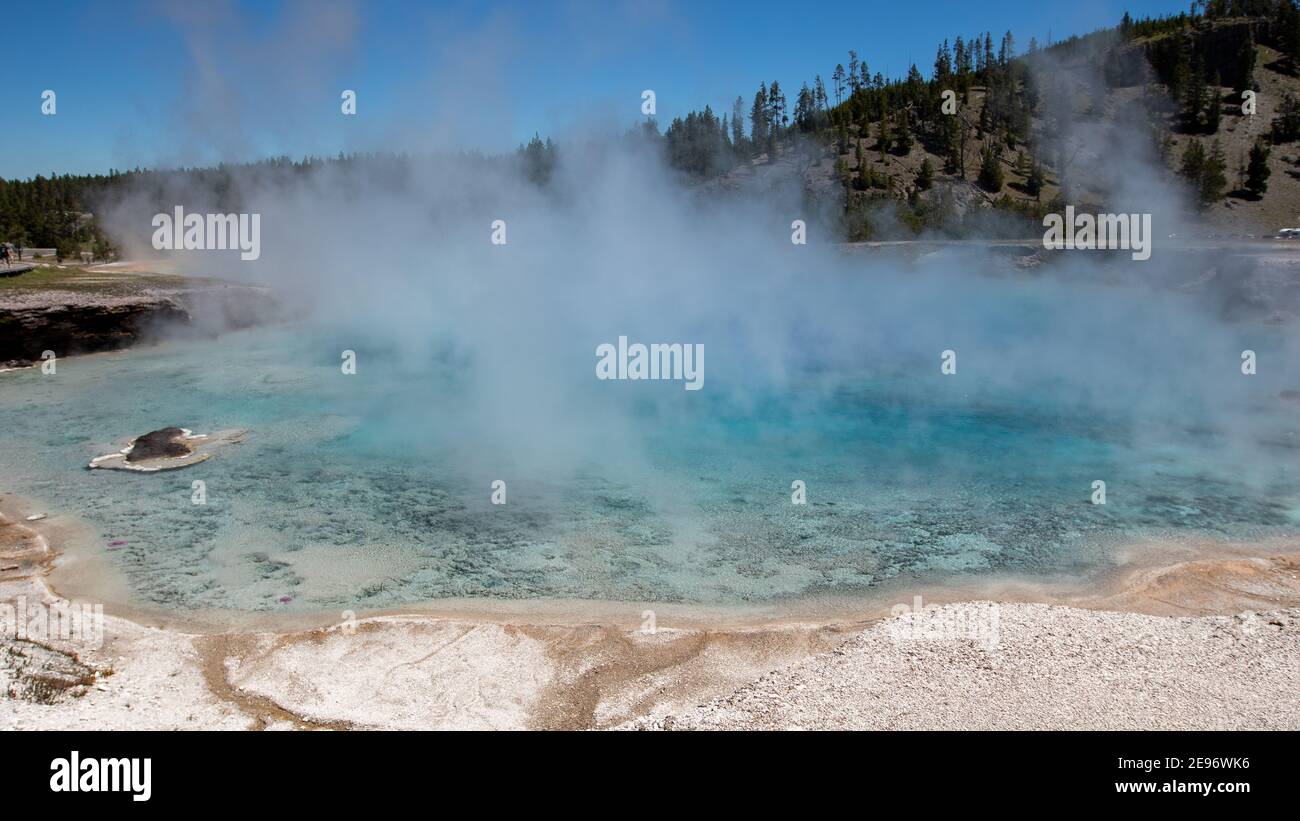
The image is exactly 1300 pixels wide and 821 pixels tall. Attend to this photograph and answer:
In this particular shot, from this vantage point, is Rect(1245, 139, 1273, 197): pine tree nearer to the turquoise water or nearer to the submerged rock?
the turquoise water

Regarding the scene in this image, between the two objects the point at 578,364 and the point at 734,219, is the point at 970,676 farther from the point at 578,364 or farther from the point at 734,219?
the point at 734,219

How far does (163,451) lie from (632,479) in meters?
5.26

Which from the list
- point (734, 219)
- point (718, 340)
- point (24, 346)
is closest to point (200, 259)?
point (24, 346)

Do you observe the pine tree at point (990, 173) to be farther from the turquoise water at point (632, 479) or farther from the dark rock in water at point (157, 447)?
the dark rock in water at point (157, 447)

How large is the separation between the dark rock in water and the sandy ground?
3.43 m

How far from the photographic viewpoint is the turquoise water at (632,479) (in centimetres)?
657

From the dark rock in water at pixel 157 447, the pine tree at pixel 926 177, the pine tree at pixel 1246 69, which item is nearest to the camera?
the dark rock in water at pixel 157 447

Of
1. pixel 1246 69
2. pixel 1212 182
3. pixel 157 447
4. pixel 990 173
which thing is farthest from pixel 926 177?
pixel 157 447

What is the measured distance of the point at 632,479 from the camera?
852 centimetres

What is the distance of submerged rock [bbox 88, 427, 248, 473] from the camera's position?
8.96m

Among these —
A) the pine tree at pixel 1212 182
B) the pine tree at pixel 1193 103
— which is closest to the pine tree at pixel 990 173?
the pine tree at pixel 1212 182

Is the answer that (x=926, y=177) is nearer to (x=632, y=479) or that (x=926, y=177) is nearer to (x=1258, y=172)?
(x=1258, y=172)

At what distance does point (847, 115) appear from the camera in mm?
43719

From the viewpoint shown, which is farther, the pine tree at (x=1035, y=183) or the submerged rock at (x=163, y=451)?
the pine tree at (x=1035, y=183)
